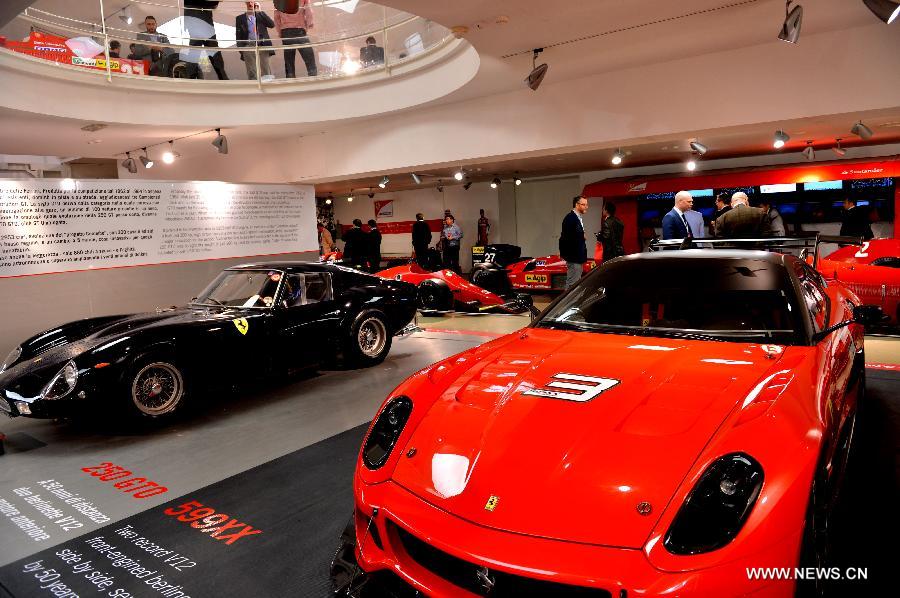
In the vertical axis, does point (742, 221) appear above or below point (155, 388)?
above

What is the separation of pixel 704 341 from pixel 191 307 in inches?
174

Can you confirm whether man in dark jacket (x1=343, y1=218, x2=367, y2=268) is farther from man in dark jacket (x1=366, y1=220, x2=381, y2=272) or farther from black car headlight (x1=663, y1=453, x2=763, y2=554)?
black car headlight (x1=663, y1=453, x2=763, y2=554)

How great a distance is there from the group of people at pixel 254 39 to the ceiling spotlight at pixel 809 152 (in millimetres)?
8644

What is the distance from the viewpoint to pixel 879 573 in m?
2.09

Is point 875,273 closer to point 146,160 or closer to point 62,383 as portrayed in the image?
point 62,383

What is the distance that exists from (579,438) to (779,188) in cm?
1389

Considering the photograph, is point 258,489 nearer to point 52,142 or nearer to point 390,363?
point 390,363

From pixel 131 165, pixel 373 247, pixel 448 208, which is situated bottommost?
pixel 373 247

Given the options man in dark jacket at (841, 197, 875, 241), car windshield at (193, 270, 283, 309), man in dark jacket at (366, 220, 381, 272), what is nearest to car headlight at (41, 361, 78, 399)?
car windshield at (193, 270, 283, 309)

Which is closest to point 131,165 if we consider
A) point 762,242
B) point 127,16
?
point 127,16

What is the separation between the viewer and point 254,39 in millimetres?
9328

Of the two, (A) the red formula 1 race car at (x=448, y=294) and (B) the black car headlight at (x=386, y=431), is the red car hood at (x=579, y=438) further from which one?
(A) the red formula 1 race car at (x=448, y=294)

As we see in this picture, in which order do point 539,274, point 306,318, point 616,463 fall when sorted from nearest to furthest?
point 616,463 → point 306,318 → point 539,274

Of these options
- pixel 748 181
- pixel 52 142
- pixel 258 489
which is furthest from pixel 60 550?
pixel 748 181
